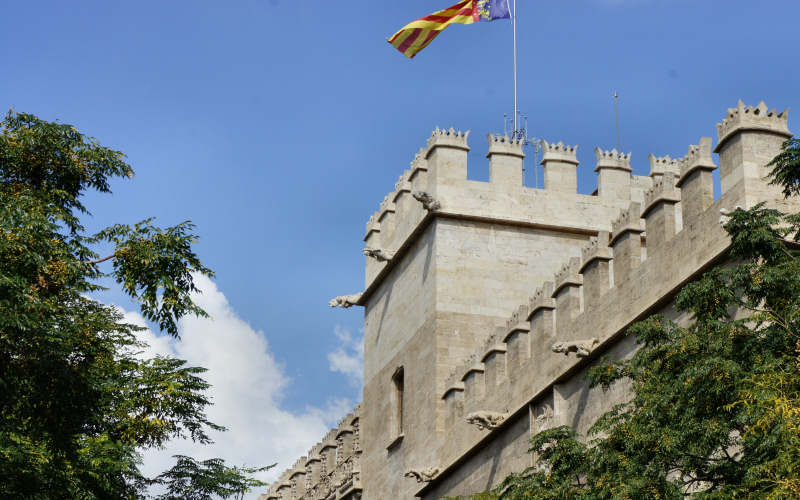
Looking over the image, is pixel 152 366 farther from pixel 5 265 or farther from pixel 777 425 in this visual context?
pixel 777 425

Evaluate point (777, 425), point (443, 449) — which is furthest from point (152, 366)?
point (777, 425)

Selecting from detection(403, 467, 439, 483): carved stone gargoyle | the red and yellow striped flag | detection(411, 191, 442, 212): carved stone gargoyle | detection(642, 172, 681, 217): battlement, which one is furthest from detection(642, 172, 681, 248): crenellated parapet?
the red and yellow striped flag

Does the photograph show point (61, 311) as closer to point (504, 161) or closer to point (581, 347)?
point (581, 347)

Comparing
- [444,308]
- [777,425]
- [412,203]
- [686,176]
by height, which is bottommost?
[777,425]

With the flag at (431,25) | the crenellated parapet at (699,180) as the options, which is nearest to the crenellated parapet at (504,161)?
the flag at (431,25)

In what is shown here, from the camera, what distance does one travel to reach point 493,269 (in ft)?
99.2

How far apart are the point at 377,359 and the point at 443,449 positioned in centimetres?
563

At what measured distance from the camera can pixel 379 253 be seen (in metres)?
32.5

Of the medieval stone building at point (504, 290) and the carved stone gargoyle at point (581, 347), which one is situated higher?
the medieval stone building at point (504, 290)

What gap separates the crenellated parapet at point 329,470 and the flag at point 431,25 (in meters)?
9.04

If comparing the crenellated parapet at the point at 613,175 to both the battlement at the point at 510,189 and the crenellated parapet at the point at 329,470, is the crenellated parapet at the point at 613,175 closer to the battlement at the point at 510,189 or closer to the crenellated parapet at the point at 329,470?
the battlement at the point at 510,189

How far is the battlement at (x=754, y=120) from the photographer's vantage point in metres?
19.0

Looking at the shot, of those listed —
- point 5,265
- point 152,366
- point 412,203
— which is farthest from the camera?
point 412,203

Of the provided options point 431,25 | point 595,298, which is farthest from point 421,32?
point 595,298
